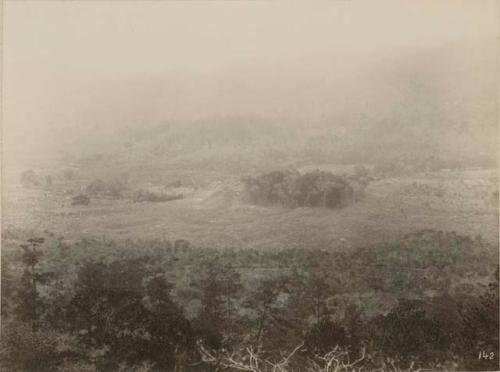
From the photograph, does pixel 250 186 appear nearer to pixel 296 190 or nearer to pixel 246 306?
pixel 296 190

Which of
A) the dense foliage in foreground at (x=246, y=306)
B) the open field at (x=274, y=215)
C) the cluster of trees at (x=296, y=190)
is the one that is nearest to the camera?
the dense foliage in foreground at (x=246, y=306)

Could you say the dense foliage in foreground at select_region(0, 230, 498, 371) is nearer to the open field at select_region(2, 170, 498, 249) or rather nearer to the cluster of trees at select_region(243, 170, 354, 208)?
the open field at select_region(2, 170, 498, 249)

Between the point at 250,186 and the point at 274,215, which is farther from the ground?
the point at 250,186

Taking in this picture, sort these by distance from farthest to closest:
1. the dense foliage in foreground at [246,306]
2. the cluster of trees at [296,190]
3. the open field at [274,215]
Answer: the cluster of trees at [296,190], the open field at [274,215], the dense foliage in foreground at [246,306]

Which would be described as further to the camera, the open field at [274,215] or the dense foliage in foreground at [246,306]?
the open field at [274,215]

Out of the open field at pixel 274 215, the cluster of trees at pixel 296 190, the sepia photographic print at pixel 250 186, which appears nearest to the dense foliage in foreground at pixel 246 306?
the sepia photographic print at pixel 250 186

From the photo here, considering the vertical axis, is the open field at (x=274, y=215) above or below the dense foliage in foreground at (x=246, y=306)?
above

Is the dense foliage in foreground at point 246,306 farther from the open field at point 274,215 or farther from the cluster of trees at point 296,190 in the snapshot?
the cluster of trees at point 296,190

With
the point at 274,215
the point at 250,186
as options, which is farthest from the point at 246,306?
the point at 250,186
